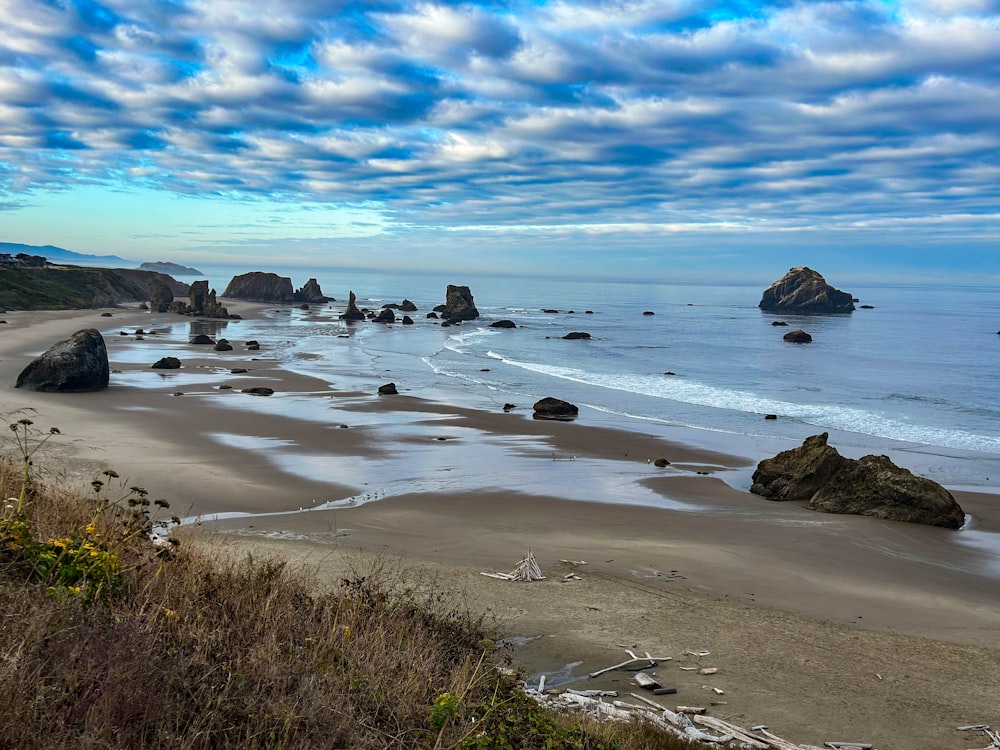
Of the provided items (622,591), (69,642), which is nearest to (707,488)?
(622,591)

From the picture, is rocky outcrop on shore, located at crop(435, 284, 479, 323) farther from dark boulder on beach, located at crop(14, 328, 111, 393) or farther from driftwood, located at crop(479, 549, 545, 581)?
driftwood, located at crop(479, 549, 545, 581)

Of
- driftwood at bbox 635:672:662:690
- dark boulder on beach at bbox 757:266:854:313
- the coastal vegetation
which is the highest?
dark boulder on beach at bbox 757:266:854:313

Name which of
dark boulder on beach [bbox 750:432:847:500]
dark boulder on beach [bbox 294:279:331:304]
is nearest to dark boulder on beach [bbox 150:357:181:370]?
dark boulder on beach [bbox 750:432:847:500]

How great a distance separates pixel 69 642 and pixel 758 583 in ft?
28.9

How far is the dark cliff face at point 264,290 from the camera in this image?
115 metres

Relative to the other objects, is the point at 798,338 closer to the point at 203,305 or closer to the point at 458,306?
the point at 458,306

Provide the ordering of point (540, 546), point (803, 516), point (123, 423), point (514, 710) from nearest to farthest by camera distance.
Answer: point (514, 710), point (540, 546), point (803, 516), point (123, 423)

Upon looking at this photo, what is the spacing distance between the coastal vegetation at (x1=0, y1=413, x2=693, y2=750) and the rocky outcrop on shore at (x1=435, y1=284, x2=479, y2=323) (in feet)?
251

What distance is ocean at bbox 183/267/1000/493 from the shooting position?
24377mm

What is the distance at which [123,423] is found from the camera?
835 inches

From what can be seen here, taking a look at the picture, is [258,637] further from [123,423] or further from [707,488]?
[123,423]

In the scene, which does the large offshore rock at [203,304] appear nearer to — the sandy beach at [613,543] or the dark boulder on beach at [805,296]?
the sandy beach at [613,543]

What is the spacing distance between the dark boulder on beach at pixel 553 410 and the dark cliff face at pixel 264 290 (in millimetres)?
94383

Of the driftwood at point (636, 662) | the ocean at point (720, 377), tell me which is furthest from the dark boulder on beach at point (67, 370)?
the driftwood at point (636, 662)
